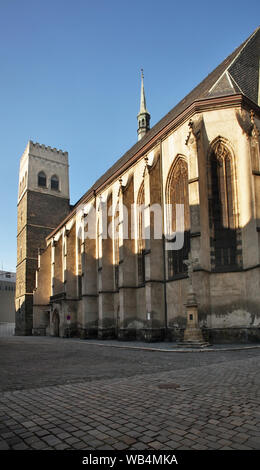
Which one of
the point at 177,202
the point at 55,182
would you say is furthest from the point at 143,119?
the point at 177,202

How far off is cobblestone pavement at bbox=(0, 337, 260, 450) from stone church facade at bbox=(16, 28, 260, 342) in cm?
1018

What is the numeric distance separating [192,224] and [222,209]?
2.26 m

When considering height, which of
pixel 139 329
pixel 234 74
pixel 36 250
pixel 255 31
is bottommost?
pixel 139 329

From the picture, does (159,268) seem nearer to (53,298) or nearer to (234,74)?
(234,74)

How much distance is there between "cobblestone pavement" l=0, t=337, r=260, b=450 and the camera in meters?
3.66

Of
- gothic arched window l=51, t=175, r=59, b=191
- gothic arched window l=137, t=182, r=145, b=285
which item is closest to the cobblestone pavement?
gothic arched window l=137, t=182, r=145, b=285

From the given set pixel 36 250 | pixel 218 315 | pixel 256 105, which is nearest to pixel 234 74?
pixel 256 105

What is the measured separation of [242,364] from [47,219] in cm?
4421

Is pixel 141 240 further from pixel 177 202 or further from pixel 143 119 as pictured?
pixel 143 119

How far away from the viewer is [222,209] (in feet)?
65.1

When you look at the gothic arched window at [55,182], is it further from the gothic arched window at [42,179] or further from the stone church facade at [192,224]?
the stone church facade at [192,224]

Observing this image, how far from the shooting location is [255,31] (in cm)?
2523

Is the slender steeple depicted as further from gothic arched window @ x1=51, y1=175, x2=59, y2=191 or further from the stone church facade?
the stone church facade

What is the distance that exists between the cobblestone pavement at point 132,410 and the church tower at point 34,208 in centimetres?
3997
